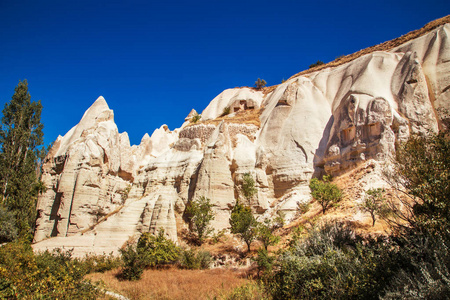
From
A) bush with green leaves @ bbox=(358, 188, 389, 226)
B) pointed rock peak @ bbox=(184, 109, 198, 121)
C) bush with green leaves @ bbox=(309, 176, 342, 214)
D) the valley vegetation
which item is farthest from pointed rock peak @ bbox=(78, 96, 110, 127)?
bush with green leaves @ bbox=(358, 188, 389, 226)

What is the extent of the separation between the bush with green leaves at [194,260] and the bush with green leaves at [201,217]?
10.4ft

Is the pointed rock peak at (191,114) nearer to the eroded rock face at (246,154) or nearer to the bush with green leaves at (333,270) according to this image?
the eroded rock face at (246,154)

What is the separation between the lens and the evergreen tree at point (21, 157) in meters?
22.4

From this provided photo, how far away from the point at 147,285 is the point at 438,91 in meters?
25.2

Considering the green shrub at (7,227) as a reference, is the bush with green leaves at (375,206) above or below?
above

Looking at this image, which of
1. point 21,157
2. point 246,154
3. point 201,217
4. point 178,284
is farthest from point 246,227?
point 21,157

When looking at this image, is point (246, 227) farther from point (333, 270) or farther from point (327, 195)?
point (333, 270)

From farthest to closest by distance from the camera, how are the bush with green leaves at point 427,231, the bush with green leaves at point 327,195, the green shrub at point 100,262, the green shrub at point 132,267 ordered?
the bush with green leaves at point 327,195 < the green shrub at point 100,262 < the green shrub at point 132,267 < the bush with green leaves at point 427,231

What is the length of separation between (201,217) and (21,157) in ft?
53.4

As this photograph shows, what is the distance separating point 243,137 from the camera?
29.7m

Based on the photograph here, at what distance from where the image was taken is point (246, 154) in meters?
27.6

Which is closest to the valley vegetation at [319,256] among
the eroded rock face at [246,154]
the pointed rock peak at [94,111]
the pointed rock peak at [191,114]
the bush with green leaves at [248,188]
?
the bush with green leaves at [248,188]

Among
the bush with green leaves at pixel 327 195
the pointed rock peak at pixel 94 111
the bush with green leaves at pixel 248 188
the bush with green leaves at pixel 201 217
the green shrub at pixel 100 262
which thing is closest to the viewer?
the green shrub at pixel 100 262

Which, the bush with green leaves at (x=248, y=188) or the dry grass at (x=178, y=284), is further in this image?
the bush with green leaves at (x=248, y=188)
